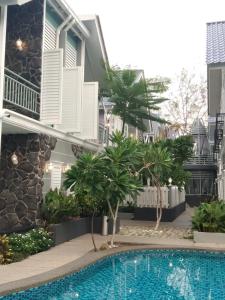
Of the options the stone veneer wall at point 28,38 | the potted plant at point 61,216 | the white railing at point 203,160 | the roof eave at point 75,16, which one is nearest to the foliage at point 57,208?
the potted plant at point 61,216

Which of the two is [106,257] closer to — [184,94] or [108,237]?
[108,237]

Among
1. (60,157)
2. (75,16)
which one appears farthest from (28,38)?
(60,157)

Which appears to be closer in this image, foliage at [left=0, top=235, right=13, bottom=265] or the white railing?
foliage at [left=0, top=235, right=13, bottom=265]

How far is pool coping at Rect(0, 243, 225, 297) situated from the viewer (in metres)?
7.07

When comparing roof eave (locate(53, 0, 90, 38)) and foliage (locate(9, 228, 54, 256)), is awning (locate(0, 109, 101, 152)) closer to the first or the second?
foliage (locate(9, 228, 54, 256))

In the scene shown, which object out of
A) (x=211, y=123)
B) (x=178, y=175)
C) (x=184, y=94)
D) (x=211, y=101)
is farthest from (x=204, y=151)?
(x=211, y=101)

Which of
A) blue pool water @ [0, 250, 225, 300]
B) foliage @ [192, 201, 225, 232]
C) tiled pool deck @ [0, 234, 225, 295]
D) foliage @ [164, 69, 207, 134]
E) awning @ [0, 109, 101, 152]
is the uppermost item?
foliage @ [164, 69, 207, 134]

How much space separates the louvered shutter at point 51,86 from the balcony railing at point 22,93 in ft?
0.74

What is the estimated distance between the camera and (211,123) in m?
26.0

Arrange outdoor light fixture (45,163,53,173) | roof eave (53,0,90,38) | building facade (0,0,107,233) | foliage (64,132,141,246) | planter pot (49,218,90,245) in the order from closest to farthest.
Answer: foliage (64,132,141,246)
planter pot (49,218,90,245)
building facade (0,0,107,233)
outdoor light fixture (45,163,53,173)
roof eave (53,0,90,38)

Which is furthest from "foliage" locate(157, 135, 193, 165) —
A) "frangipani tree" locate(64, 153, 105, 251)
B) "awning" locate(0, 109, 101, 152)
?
"frangipani tree" locate(64, 153, 105, 251)

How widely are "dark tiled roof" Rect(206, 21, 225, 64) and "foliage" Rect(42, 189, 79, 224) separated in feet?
19.7

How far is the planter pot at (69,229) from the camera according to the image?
1187 cm

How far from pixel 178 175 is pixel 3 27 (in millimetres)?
13131
